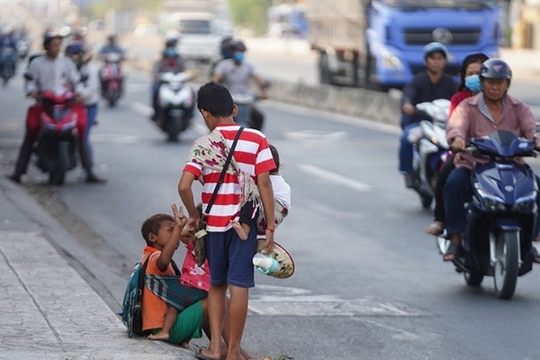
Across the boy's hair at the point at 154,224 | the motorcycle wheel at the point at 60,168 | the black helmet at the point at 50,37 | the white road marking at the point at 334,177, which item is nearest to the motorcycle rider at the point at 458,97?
the boy's hair at the point at 154,224

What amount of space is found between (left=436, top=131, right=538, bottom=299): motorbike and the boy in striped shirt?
292 cm

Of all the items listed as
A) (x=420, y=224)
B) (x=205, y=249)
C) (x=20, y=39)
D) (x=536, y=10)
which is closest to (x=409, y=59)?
(x=420, y=224)

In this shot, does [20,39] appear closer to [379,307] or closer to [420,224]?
[420,224]

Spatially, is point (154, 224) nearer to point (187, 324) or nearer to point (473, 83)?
point (187, 324)

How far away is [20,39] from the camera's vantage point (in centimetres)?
5781

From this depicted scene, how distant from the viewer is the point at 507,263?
956 cm

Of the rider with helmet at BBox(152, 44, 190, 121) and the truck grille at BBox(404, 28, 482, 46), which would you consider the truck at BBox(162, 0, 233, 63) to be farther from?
the rider with helmet at BBox(152, 44, 190, 121)

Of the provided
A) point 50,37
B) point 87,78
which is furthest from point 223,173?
point 87,78

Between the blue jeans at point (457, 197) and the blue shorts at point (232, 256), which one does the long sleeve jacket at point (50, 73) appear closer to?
the blue jeans at point (457, 197)

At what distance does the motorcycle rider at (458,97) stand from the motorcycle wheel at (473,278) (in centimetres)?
39

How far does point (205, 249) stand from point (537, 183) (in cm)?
337

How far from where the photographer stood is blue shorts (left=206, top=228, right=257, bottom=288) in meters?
7.17

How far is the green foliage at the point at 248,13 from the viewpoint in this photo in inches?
5635

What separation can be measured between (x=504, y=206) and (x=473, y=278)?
97cm
